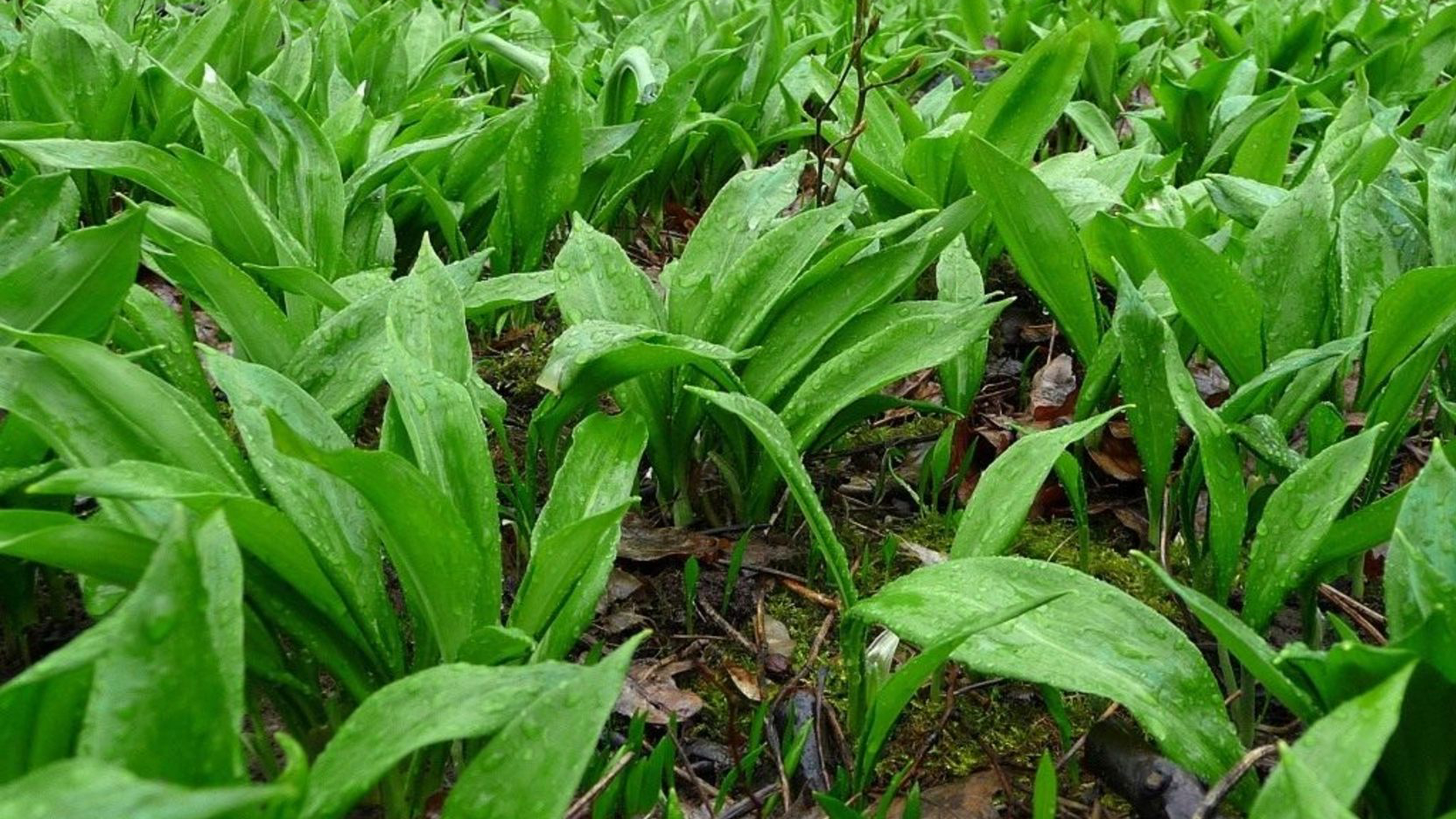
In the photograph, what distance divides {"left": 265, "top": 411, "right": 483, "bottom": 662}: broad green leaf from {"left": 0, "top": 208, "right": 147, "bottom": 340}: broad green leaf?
0.48 metres

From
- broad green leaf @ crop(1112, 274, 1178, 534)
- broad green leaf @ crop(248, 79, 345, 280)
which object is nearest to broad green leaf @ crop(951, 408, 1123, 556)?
broad green leaf @ crop(1112, 274, 1178, 534)

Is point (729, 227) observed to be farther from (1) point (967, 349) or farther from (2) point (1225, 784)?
(2) point (1225, 784)

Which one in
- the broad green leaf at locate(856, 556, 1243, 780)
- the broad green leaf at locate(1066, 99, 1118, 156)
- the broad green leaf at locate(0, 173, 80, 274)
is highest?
the broad green leaf at locate(0, 173, 80, 274)

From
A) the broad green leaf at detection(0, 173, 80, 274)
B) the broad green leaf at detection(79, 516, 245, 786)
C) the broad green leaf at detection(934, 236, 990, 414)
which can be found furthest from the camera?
the broad green leaf at detection(934, 236, 990, 414)

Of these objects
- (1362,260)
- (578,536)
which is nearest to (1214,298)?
(1362,260)

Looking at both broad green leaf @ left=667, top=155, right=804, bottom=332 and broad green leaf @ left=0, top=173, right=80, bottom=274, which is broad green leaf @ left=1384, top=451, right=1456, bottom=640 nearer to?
broad green leaf @ left=667, top=155, right=804, bottom=332

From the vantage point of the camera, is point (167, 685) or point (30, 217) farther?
point (30, 217)

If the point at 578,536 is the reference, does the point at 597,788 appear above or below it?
below

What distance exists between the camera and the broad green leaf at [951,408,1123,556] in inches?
63.3

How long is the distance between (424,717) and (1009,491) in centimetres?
87

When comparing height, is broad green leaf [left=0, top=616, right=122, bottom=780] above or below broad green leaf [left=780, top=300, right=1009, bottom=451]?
above

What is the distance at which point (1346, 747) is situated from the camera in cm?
103

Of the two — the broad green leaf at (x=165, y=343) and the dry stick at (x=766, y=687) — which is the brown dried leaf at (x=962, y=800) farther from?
the broad green leaf at (x=165, y=343)

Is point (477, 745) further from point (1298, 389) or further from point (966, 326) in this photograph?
point (1298, 389)
